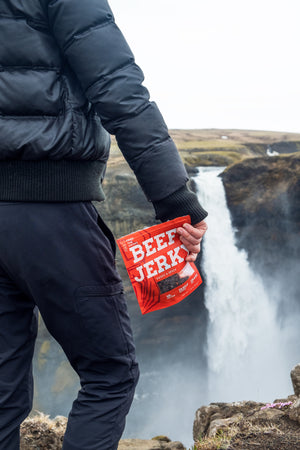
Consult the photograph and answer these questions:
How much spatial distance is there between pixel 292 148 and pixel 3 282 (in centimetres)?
3176

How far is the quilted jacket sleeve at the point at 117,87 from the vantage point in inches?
60.1

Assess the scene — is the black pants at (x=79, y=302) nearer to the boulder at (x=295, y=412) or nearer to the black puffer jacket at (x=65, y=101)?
the black puffer jacket at (x=65, y=101)

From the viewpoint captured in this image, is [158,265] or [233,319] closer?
[158,265]

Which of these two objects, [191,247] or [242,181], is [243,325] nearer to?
[242,181]

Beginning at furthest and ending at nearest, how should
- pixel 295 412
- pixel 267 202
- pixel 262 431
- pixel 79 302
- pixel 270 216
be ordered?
pixel 270 216
pixel 267 202
pixel 295 412
pixel 262 431
pixel 79 302

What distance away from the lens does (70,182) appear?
5.30 ft

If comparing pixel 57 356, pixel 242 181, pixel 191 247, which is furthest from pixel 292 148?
pixel 191 247

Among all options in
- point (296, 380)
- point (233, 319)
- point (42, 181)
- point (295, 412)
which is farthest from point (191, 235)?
point (233, 319)

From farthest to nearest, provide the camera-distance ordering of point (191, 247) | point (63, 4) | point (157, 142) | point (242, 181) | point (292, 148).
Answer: point (292, 148) → point (242, 181) → point (191, 247) → point (157, 142) → point (63, 4)

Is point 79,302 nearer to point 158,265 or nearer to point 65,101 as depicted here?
point 158,265

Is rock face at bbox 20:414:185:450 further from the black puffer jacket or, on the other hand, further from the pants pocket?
the black puffer jacket

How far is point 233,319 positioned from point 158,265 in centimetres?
1660

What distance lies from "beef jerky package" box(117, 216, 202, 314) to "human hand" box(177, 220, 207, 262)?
2cm

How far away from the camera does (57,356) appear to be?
17.6m
